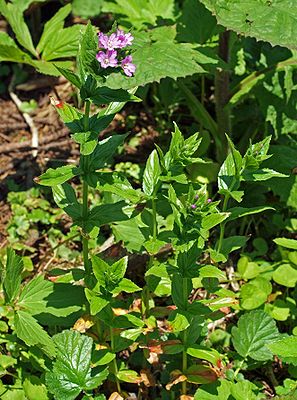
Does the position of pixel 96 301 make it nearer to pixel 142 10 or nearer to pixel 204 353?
pixel 204 353

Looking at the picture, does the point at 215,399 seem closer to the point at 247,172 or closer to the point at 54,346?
the point at 54,346

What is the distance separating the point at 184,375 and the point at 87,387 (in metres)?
0.36

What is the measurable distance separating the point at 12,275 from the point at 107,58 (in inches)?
34.8

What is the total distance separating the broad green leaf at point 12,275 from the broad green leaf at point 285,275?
3.73 ft

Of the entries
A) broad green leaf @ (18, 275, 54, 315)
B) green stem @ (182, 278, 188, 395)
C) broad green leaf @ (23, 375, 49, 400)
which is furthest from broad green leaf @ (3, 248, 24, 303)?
green stem @ (182, 278, 188, 395)

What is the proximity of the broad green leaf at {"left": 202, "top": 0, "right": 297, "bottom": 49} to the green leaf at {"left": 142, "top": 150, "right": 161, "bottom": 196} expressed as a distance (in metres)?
0.65

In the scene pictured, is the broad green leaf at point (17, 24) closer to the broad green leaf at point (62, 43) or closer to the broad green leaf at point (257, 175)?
the broad green leaf at point (62, 43)

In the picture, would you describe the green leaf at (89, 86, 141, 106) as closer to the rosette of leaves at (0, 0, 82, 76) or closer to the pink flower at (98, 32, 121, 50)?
the pink flower at (98, 32, 121, 50)

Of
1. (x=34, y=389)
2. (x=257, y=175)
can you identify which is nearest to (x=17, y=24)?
(x=257, y=175)

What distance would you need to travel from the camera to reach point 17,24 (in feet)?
11.2

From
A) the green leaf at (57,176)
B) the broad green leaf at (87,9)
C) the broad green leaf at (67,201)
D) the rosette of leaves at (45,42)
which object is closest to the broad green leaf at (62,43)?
the rosette of leaves at (45,42)

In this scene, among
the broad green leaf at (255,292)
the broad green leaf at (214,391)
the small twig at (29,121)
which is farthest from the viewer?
the small twig at (29,121)

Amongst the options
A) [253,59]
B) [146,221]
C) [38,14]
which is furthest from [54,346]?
[38,14]

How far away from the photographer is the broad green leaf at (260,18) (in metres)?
2.57
